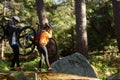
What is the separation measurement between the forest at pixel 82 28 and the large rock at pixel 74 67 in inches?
164

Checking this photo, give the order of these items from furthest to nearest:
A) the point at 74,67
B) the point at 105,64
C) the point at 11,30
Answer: the point at 105,64 → the point at 74,67 → the point at 11,30

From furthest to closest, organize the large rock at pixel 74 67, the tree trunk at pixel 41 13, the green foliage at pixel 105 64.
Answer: the tree trunk at pixel 41 13
the green foliage at pixel 105 64
the large rock at pixel 74 67

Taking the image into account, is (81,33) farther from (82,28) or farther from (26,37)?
(26,37)

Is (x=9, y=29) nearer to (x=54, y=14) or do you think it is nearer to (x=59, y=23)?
(x=59, y=23)

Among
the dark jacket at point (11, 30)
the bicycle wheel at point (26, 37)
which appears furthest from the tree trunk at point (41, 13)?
the dark jacket at point (11, 30)

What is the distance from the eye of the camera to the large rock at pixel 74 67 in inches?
479

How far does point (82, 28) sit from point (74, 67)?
6220 mm

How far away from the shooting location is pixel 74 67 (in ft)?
40.5

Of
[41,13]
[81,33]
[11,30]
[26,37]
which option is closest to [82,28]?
[81,33]

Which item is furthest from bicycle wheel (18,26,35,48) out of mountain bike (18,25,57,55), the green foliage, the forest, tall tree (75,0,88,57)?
tall tree (75,0,88,57)

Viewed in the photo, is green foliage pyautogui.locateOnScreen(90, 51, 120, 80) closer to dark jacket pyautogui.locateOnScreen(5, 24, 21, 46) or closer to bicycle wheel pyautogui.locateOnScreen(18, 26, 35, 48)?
bicycle wheel pyautogui.locateOnScreen(18, 26, 35, 48)

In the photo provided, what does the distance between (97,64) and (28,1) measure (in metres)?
11.9

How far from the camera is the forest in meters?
18.4

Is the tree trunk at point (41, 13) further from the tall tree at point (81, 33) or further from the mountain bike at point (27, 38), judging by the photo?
the mountain bike at point (27, 38)
